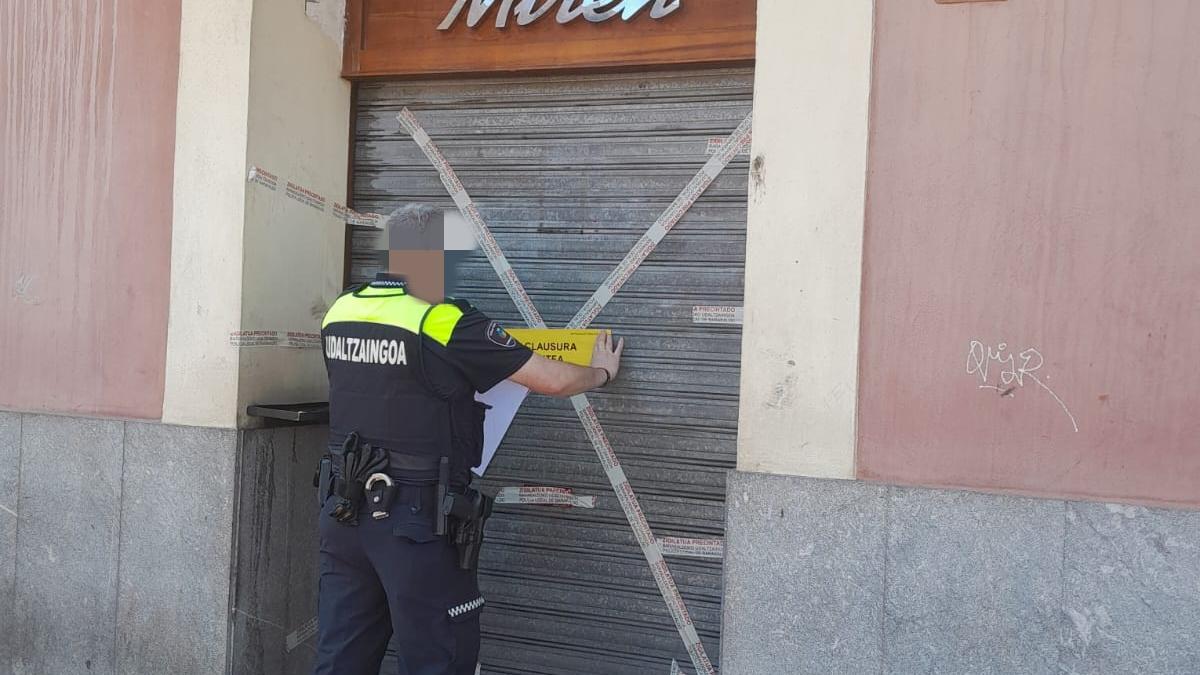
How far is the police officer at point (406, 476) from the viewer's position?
338 centimetres

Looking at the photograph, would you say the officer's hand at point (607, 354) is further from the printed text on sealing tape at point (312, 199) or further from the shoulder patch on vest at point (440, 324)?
the printed text on sealing tape at point (312, 199)

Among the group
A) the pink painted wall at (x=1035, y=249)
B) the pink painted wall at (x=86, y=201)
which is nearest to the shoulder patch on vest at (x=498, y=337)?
the pink painted wall at (x=1035, y=249)

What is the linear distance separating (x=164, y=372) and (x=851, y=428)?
302 cm

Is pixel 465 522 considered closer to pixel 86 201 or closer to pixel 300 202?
pixel 300 202

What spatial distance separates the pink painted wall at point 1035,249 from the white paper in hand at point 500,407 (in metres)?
1.51

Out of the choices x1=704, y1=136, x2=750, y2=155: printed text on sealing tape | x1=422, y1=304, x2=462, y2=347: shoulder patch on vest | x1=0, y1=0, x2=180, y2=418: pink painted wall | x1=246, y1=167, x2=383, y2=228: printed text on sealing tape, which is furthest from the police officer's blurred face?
x1=0, y1=0, x2=180, y2=418: pink painted wall

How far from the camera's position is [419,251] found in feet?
12.0

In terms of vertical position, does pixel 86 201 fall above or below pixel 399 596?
above

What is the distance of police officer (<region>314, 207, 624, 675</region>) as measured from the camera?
11.1 ft

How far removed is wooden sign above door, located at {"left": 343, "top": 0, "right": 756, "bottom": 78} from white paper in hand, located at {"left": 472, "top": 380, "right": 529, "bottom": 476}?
143 centimetres

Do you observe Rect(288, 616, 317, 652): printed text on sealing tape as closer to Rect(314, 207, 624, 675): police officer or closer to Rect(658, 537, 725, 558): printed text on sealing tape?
Rect(314, 207, 624, 675): police officer

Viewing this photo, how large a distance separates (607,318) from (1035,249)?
1.78m

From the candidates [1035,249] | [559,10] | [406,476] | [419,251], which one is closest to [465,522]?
[406,476]

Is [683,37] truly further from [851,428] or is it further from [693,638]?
[693,638]
